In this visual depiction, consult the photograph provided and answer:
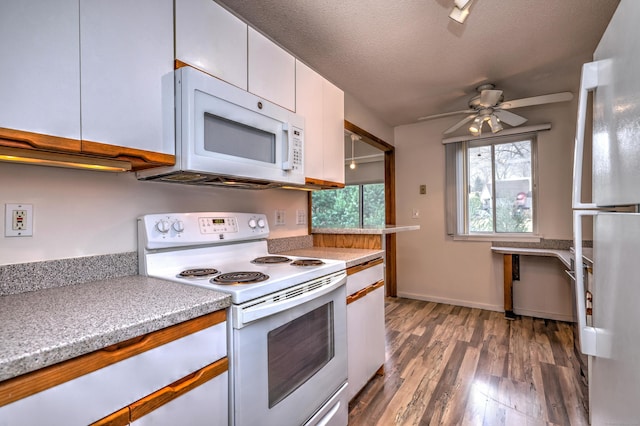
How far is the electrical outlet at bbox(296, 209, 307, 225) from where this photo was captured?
238cm

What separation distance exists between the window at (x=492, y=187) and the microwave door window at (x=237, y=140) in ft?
9.49

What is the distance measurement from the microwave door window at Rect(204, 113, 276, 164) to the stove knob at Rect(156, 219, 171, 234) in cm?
42

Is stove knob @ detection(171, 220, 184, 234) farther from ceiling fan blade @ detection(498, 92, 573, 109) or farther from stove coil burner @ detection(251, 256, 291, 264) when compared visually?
ceiling fan blade @ detection(498, 92, 573, 109)

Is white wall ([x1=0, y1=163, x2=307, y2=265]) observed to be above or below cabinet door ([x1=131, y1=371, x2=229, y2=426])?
above

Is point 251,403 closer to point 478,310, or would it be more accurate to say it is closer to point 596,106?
point 596,106

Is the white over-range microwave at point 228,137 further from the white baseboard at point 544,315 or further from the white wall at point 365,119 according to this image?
the white baseboard at point 544,315

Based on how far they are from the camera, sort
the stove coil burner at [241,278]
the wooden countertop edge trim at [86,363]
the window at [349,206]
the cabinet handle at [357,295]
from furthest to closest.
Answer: the window at [349,206]
the cabinet handle at [357,295]
the stove coil burner at [241,278]
the wooden countertop edge trim at [86,363]

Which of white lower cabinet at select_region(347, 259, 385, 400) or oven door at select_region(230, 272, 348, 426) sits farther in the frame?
white lower cabinet at select_region(347, 259, 385, 400)

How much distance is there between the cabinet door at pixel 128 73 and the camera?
3.22 feet

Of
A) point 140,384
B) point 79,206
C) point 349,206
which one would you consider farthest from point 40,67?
point 349,206

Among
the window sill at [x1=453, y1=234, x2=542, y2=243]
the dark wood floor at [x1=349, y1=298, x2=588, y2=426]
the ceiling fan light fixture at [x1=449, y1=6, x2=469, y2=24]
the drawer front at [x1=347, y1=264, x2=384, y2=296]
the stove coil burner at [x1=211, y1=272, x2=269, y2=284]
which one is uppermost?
the ceiling fan light fixture at [x1=449, y1=6, x2=469, y2=24]

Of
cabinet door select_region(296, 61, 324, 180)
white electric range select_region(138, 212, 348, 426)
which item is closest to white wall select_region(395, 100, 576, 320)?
cabinet door select_region(296, 61, 324, 180)

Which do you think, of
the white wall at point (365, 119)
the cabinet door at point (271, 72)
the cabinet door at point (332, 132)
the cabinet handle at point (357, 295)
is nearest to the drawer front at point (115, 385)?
the cabinet handle at point (357, 295)

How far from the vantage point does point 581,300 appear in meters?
0.98
